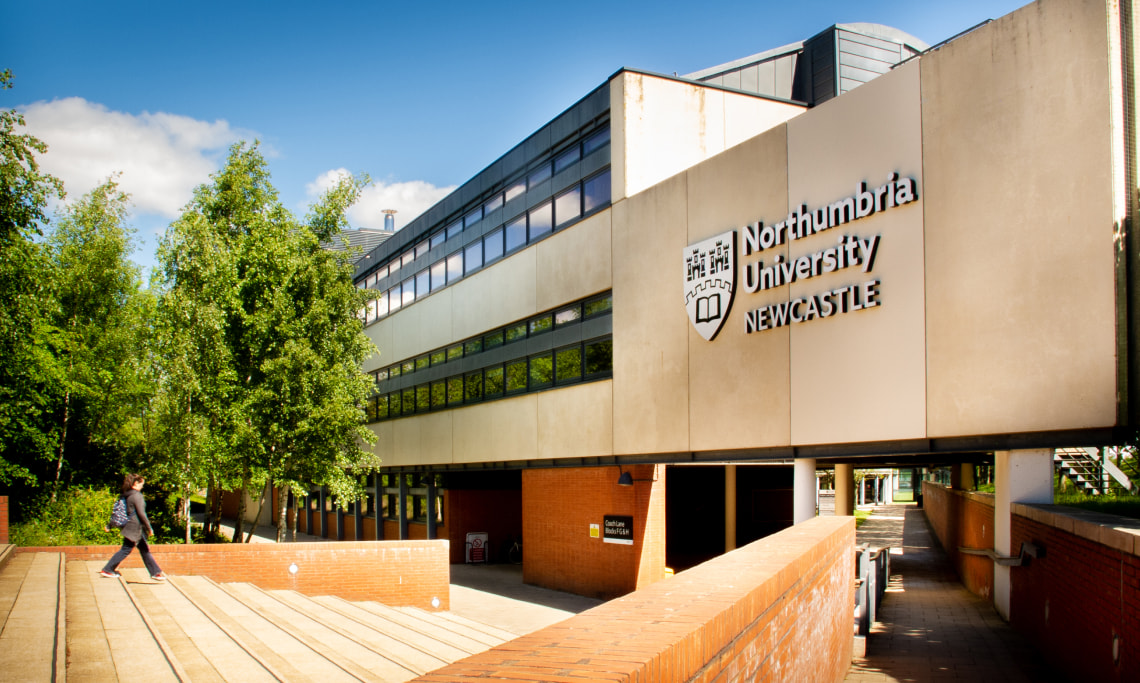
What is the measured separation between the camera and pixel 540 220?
21891 mm

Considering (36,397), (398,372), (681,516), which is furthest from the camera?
(398,372)

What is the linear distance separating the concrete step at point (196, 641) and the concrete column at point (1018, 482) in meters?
10.0

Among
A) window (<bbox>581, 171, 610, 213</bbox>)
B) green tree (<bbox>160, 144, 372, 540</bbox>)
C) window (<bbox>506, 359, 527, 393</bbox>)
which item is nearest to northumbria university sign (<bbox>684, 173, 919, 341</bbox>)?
window (<bbox>581, 171, 610, 213</bbox>)

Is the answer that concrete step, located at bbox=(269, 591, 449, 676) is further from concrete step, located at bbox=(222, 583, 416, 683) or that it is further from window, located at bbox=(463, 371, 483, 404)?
window, located at bbox=(463, 371, 483, 404)

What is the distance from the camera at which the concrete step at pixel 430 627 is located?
421 inches

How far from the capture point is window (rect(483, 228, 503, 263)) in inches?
947

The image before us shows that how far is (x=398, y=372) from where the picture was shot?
31812mm

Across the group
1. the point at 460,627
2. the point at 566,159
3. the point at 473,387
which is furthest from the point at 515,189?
the point at 460,627

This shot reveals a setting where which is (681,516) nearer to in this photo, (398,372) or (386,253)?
(398,372)

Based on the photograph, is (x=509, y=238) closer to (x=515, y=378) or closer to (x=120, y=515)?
(x=515, y=378)

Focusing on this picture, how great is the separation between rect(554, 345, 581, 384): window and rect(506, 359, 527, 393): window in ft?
5.34

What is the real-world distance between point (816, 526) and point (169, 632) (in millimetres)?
6976

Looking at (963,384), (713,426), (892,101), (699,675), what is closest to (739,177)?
(892,101)

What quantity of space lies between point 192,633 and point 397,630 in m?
3.34
